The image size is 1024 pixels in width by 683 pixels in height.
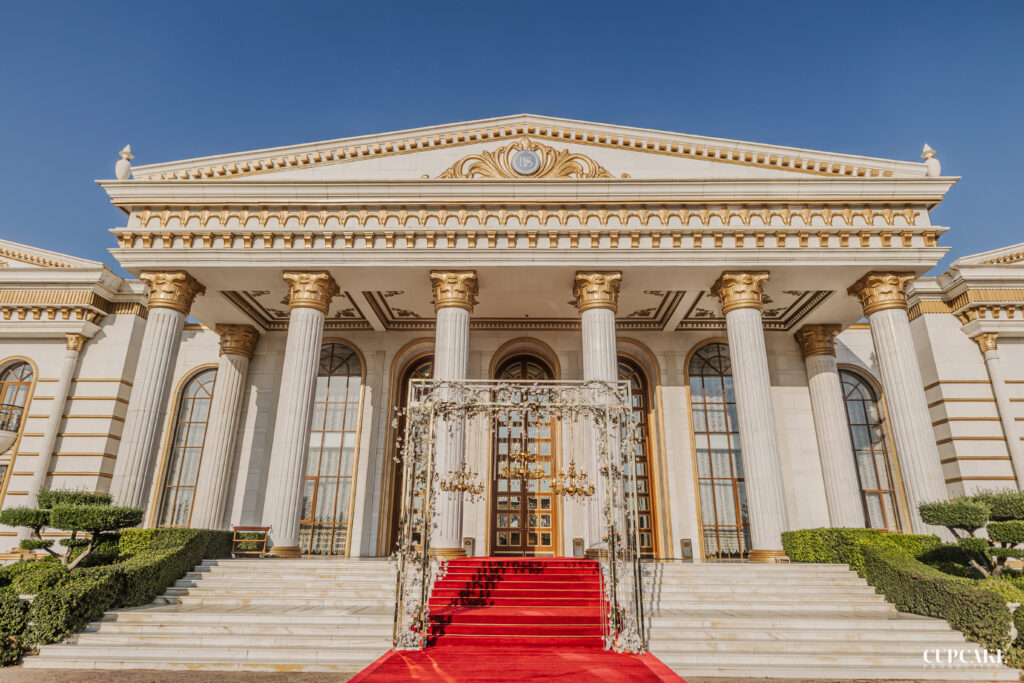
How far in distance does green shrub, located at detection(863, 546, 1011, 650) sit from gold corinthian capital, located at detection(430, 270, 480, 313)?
10.5 metres

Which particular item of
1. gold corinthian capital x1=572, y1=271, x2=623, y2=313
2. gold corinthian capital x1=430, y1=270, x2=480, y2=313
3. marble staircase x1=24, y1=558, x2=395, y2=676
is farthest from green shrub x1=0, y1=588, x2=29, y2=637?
gold corinthian capital x1=572, y1=271, x2=623, y2=313

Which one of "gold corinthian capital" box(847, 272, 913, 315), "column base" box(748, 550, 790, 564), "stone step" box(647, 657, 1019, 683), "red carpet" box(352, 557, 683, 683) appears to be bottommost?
"stone step" box(647, 657, 1019, 683)

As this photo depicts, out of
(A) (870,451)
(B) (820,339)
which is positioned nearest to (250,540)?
(B) (820,339)

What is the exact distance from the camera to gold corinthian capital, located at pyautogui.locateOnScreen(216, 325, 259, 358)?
1917 cm

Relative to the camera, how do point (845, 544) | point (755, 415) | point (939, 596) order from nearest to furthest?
1. point (939, 596)
2. point (845, 544)
3. point (755, 415)

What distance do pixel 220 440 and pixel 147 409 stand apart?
4380mm

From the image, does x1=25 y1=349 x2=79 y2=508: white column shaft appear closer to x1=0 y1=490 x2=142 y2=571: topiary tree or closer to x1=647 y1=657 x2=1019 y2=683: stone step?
x1=0 y1=490 x2=142 y2=571: topiary tree

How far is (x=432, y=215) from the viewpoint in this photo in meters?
15.5

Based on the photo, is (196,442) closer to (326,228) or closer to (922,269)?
(326,228)

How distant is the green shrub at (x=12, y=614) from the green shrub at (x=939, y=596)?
13.7 meters

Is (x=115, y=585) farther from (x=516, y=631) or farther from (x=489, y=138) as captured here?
(x=489, y=138)

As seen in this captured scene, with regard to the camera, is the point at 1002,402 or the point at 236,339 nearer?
the point at 1002,402

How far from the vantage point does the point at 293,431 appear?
14109 mm

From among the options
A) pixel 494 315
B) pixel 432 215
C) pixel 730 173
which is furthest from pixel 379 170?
pixel 730 173
